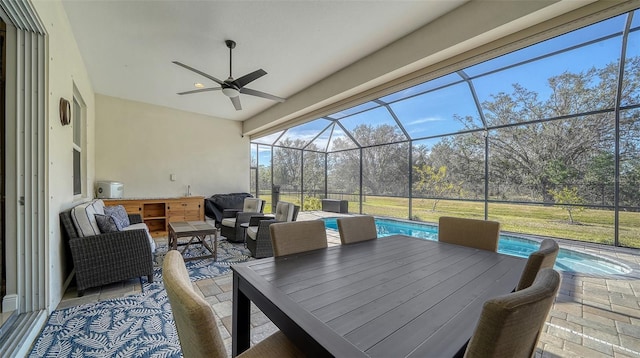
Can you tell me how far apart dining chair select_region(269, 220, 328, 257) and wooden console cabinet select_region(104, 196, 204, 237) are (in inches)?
194

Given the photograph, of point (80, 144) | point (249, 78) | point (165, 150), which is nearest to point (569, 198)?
point (249, 78)

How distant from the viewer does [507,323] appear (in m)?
0.60

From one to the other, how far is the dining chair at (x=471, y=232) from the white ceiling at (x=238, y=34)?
2198mm

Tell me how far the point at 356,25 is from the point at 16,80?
312 centimetres

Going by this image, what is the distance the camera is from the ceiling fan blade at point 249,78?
3.15m

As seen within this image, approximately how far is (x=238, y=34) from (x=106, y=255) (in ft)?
9.49

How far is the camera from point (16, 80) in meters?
1.99

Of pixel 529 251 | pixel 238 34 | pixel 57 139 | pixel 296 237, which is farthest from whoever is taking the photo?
pixel 529 251

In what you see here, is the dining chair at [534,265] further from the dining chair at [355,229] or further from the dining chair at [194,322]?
the dining chair at [194,322]

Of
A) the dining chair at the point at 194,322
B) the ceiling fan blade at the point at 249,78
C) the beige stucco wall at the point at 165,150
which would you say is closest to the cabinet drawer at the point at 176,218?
the beige stucco wall at the point at 165,150

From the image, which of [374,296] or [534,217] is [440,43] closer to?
[374,296]

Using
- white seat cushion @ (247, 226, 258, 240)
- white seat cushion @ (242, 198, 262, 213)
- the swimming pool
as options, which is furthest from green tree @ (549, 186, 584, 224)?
white seat cushion @ (242, 198, 262, 213)

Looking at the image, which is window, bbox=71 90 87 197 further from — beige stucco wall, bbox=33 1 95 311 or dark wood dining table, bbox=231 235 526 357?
dark wood dining table, bbox=231 235 526 357

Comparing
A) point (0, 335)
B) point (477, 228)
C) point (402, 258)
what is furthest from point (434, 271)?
point (0, 335)
